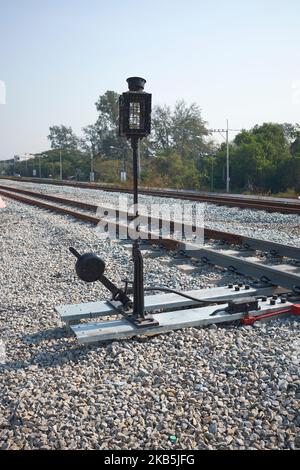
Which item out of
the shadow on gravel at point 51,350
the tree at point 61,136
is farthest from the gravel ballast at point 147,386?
the tree at point 61,136

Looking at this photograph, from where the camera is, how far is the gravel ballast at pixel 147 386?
2.44m

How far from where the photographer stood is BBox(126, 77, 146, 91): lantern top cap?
362 cm

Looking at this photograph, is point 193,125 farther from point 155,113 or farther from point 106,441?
point 106,441

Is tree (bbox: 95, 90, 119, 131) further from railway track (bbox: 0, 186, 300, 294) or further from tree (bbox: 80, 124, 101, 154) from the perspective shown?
railway track (bbox: 0, 186, 300, 294)

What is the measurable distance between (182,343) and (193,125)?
205 feet

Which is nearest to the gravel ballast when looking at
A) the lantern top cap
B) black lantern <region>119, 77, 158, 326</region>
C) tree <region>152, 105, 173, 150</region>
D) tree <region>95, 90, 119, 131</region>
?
black lantern <region>119, 77, 158, 326</region>

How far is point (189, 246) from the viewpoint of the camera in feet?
22.9

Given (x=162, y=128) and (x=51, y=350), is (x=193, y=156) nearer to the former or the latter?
(x=162, y=128)

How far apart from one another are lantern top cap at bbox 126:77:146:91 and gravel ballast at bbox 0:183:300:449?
6.66 ft

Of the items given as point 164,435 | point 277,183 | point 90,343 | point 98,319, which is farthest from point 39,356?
point 277,183

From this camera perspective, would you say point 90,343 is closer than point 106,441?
No

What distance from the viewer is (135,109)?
11.9 ft

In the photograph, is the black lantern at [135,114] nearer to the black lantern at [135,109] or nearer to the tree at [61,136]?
the black lantern at [135,109]

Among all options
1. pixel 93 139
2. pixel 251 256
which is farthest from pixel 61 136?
pixel 251 256
